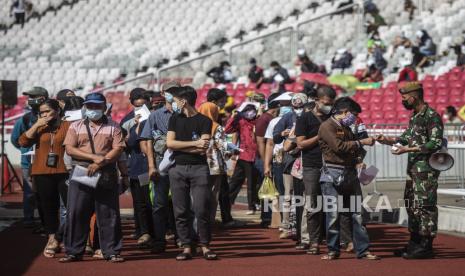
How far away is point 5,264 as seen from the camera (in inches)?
474

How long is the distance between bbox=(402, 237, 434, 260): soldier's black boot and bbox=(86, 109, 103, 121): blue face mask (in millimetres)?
3678

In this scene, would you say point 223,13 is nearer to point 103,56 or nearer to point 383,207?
point 103,56

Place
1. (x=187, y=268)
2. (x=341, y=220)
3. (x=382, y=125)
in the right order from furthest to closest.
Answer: (x=382, y=125)
(x=341, y=220)
(x=187, y=268)

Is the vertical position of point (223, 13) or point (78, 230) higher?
point (223, 13)

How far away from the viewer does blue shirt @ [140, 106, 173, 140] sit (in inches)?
513

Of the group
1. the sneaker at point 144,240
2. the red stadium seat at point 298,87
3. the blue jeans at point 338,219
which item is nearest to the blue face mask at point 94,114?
the sneaker at point 144,240

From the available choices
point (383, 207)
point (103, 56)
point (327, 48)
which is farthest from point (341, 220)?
point (103, 56)

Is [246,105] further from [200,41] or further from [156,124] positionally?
[200,41]

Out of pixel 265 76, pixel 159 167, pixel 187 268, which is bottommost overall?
pixel 187 268

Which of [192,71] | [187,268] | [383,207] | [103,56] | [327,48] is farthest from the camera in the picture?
[103,56]

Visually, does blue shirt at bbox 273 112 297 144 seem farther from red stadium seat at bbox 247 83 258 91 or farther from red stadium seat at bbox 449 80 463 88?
red stadium seat at bbox 247 83 258 91

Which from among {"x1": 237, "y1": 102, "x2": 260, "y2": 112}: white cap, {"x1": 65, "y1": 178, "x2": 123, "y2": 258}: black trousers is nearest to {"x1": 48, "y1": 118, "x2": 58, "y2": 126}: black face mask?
{"x1": 65, "y1": 178, "x2": 123, "y2": 258}: black trousers

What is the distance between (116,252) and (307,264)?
2069 millimetres

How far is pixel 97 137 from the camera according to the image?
479 inches
